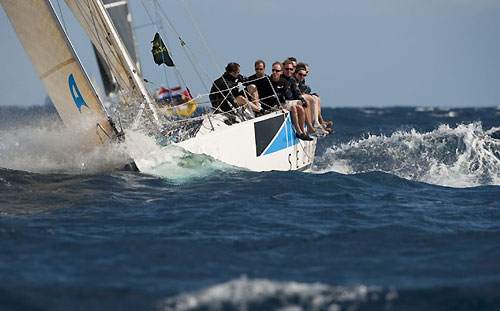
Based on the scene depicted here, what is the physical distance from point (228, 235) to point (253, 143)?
3995 millimetres

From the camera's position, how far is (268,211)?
23.1ft

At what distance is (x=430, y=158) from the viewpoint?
41.0ft

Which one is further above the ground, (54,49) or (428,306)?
(54,49)

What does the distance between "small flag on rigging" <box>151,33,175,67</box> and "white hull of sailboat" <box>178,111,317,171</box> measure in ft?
3.17

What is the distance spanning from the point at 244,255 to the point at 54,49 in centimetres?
436

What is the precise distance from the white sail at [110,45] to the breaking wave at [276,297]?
5471 mm

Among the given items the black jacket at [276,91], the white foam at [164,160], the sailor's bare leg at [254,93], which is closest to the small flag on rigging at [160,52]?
the sailor's bare leg at [254,93]

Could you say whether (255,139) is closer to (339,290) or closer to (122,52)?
(122,52)

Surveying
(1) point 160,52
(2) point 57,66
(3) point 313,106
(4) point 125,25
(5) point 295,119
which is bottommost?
(5) point 295,119

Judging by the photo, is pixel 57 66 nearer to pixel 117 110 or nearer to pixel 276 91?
pixel 117 110

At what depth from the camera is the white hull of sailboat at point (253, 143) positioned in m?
9.36

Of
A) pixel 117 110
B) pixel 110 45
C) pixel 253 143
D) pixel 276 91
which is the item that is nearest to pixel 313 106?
pixel 276 91

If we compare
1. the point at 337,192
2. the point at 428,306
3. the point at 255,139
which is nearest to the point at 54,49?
the point at 255,139

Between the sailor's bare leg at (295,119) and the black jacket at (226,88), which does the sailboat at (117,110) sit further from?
the black jacket at (226,88)
